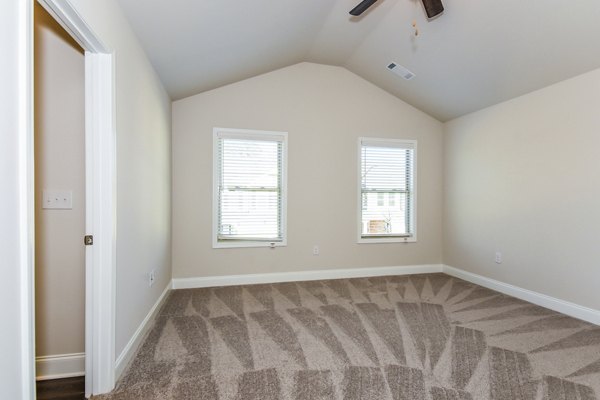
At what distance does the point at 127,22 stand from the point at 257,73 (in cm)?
206

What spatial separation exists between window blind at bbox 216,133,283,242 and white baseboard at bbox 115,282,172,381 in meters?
1.38

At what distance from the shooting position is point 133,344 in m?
2.27

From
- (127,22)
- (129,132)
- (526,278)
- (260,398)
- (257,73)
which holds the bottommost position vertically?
(260,398)

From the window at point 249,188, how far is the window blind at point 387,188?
1.27 metres

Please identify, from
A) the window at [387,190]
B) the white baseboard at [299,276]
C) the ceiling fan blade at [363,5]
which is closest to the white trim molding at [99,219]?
the ceiling fan blade at [363,5]

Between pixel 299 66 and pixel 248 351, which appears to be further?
pixel 299 66

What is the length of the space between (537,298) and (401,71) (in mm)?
3110

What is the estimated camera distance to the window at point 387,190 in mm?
4566

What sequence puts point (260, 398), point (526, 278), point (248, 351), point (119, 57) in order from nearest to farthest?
point (260, 398) < point (119, 57) < point (248, 351) < point (526, 278)

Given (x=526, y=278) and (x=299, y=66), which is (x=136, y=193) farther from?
(x=526, y=278)

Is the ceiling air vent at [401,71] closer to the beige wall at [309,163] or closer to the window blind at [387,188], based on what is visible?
the beige wall at [309,163]

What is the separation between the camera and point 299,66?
431cm

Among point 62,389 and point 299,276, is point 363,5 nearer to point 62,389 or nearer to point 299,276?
point 299,276

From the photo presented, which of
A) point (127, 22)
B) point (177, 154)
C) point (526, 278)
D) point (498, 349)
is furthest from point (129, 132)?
point (526, 278)
